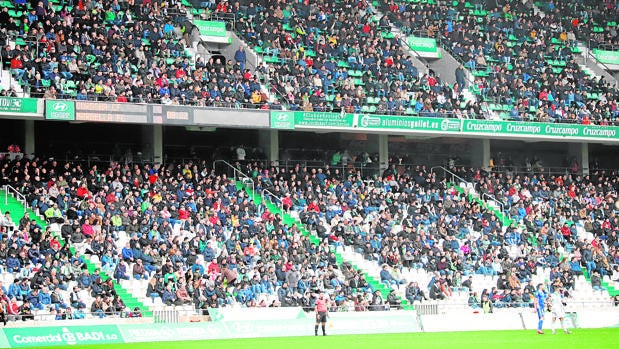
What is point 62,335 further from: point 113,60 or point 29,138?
point 113,60

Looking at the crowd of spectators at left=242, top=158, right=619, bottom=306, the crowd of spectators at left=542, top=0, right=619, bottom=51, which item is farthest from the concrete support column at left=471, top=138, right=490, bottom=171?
the crowd of spectators at left=542, top=0, right=619, bottom=51

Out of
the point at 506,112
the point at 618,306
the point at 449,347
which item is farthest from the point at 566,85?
the point at 449,347

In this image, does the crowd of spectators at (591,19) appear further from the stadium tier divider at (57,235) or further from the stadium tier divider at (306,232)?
the stadium tier divider at (57,235)

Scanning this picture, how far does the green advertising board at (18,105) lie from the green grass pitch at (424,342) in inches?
481

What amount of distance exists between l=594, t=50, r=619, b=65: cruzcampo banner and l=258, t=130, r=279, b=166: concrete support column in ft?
59.3

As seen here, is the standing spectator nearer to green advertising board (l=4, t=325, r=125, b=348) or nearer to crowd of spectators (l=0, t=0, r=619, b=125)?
crowd of spectators (l=0, t=0, r=619, b=125)

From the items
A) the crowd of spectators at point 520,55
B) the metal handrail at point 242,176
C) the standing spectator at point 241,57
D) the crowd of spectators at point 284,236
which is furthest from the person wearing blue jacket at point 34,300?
the crowd of spectators at point 520,55

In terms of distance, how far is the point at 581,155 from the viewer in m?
54.2

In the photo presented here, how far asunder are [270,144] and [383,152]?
17.1 ft

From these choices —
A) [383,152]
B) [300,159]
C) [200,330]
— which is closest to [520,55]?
[383,152]

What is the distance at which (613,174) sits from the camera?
5378 cm

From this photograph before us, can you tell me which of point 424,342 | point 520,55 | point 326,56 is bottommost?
point 424,342

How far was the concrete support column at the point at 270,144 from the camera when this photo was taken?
158 feet

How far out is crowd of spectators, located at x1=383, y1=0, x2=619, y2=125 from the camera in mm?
51188
